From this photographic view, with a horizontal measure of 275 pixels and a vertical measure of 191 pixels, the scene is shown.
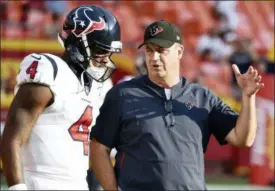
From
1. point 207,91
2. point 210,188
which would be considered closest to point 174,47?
point 207,91

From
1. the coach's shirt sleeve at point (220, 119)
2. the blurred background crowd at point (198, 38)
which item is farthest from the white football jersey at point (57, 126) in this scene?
the blurred background crowd at point (198, 38)

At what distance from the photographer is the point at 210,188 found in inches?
388

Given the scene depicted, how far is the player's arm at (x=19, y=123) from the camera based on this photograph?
3767 mm

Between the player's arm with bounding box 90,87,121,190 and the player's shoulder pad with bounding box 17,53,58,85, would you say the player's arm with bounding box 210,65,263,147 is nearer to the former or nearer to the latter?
the player's arm with bounding box 90,87,121,190

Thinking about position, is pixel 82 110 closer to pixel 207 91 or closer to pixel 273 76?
pixel 207 91

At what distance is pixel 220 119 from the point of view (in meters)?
4.44

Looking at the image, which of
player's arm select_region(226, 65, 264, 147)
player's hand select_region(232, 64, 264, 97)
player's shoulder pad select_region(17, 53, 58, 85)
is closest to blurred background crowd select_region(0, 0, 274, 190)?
player's arm select_region(226, 65, 264, 147)

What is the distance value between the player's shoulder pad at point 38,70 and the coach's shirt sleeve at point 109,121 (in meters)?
0.51

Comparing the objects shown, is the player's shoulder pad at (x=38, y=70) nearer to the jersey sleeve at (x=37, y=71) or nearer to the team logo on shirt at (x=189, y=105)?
the jersey sleeve at (x=37, y=71)

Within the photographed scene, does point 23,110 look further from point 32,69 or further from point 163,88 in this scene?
point 163,88

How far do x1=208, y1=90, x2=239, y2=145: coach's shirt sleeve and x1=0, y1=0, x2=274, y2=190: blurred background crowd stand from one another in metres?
6.33

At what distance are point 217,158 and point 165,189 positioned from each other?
7.42m

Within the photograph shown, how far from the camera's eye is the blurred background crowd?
11672mm

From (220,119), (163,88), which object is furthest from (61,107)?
(220,119)
